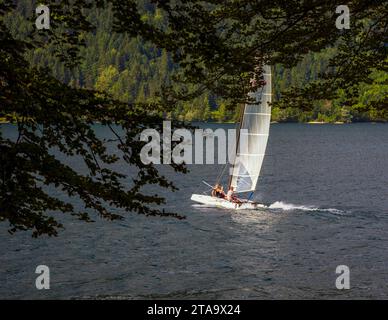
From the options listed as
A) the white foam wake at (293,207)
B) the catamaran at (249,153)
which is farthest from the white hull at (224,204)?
the white foam wake at (293,207)

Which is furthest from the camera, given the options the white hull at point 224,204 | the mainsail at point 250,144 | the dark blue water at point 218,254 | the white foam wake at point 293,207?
the white foam wake at point 293,207

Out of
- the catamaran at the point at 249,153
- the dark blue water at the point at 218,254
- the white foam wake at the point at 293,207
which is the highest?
the catamaran at the point at 249,153

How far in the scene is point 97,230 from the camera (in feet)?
159

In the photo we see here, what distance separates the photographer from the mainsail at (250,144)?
56.0 m

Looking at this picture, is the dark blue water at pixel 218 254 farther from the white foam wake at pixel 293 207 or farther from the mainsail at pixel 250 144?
the mainsail at pixel 250 144

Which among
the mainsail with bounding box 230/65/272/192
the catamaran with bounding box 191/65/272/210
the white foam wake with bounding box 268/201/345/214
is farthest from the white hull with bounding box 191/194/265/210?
the white foam wake with bounding box 268/201/345/214

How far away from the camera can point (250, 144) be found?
5800 cm

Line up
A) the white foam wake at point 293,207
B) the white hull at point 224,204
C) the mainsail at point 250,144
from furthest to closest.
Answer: the white foam wake at point 293,207
the white hull at point 224,204
the mainsail at point 250,144

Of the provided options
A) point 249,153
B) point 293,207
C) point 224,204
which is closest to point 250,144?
point 249,153

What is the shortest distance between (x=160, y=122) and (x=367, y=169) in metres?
101

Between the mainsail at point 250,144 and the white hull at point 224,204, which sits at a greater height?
the mainsail at point 250,144

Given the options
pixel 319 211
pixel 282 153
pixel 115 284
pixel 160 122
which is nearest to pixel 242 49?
pixel 160 122
